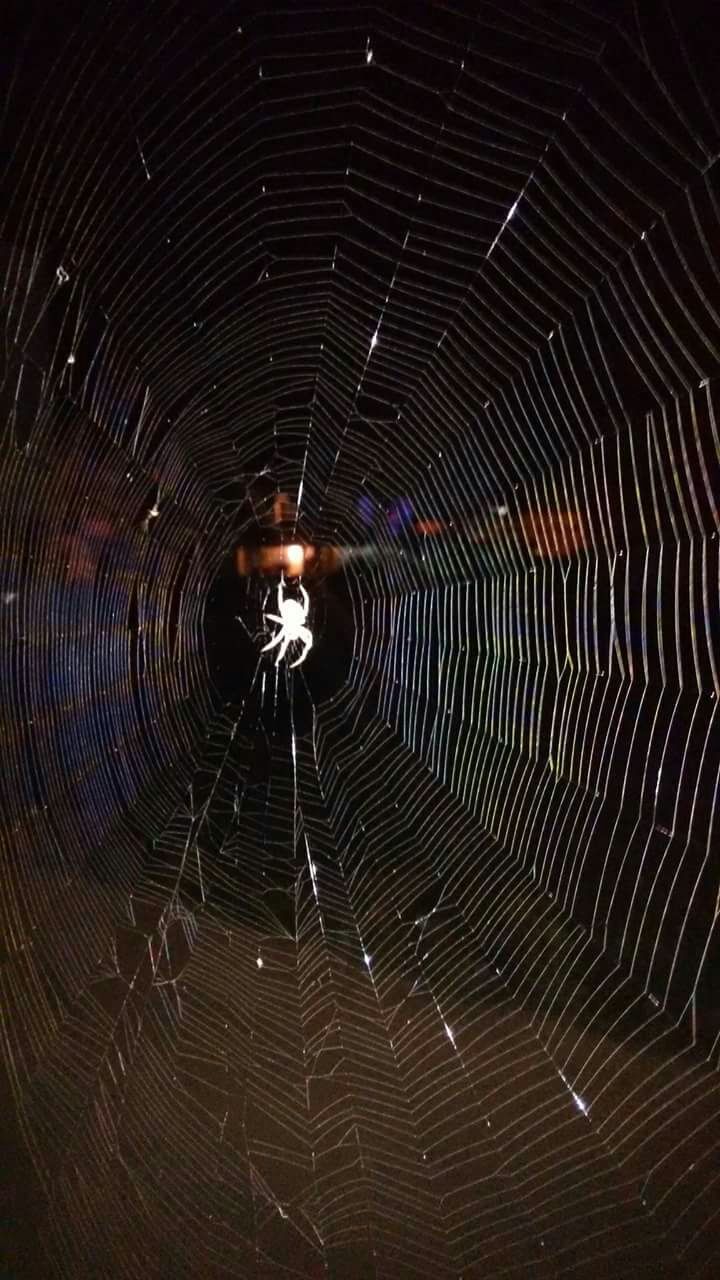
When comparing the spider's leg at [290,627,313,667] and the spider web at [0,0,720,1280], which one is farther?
the spider's leg at [290,627,313,667]

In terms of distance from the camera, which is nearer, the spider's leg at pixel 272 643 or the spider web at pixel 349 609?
the spider web at pixel 349 609

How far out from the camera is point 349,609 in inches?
124

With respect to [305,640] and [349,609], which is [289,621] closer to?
[305,640]

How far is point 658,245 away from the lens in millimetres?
1592

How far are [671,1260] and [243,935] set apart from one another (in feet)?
4.72

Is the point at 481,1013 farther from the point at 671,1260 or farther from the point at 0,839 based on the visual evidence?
the point at 0,839

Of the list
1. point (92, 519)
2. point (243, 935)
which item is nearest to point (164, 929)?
point (243, 935)

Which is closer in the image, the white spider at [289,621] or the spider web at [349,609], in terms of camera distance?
the spider web at [349,609]

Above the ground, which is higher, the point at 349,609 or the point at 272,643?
the point at 349,609

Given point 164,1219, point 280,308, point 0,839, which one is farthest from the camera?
point 280,308

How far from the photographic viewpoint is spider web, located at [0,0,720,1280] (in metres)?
1.45

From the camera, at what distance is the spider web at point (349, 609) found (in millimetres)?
1449

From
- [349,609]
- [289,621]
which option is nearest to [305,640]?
[289,621]

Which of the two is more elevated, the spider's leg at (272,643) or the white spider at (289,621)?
the white spider at (289,621)
